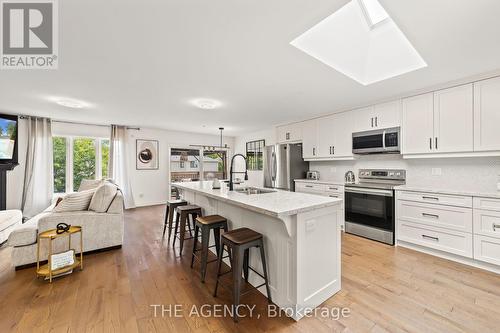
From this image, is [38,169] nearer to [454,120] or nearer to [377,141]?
[377,141]

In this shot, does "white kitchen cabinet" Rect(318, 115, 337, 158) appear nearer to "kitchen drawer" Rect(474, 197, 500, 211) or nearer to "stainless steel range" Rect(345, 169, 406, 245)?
"stainless steel range" Rect(345, 169, 406, 245)

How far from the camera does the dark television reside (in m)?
4.01

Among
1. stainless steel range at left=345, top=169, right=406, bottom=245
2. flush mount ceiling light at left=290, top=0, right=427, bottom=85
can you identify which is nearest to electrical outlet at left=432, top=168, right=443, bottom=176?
stainless steel range at left=345, top=169, right=406, bottom=245

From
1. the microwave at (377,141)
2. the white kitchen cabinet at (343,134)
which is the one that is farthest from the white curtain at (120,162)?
the microwave at (377,141)

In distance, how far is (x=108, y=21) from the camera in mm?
1552

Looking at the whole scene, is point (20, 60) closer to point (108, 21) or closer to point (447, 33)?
point (108, 21)

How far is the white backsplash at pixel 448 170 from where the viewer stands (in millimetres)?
2682

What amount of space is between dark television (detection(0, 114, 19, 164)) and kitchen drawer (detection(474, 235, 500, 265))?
7.90m

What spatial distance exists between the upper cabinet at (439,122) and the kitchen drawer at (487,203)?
2.11 ft

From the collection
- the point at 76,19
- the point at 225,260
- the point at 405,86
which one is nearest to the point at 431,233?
the point at 405,86

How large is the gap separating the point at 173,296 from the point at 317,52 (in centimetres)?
281

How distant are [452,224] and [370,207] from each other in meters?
0.95

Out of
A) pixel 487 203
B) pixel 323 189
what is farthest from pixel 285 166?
pixel 487 203

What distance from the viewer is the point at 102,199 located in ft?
9.44
